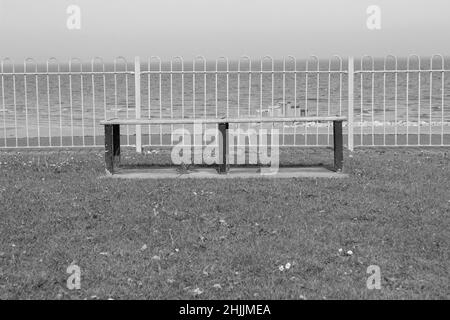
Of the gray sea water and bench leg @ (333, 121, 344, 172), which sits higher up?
the gray sea water

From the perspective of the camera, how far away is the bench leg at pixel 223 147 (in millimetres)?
9625

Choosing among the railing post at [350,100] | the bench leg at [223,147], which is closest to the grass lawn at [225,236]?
the bench leg at [223,147]

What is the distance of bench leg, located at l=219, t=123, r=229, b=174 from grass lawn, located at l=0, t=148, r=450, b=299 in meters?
0.71

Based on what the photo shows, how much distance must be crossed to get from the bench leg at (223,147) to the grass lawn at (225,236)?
71 centimetres

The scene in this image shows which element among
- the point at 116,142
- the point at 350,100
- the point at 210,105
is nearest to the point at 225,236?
the point at 116,142

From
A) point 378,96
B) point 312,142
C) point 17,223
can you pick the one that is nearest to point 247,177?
point 17,223

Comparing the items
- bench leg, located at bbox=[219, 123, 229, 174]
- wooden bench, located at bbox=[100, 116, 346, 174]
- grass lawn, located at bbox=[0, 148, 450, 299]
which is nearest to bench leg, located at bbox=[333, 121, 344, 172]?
wooden bench, located at bbox=[100, 116, 346, 174]

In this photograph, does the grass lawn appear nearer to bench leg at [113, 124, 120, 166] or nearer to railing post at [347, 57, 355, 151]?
bench leg at [113, 124, 120, 166]

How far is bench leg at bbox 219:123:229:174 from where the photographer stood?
962 cm

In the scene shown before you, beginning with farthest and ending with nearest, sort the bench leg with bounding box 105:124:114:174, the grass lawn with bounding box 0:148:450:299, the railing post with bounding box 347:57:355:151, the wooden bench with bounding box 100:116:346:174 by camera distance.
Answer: the railing post with bounding box 347:57:355:151 → the bench leg with bounding box 105:124:114:174 → the wooden bench with bounding box 100:116:346:174 → the grass lawn with bounding box 0:148:450:299

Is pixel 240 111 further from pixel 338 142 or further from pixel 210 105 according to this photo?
pixel 338 142

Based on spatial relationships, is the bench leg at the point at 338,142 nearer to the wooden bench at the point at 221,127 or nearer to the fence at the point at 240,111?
the wooden bench at the point at 221,127
